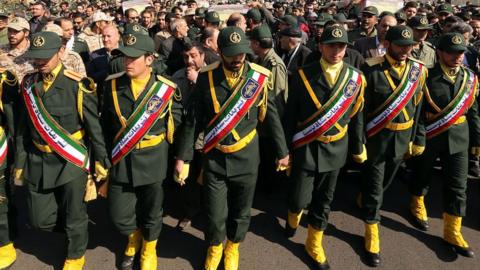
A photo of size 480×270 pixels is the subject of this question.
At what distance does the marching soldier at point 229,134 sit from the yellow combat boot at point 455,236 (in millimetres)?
1869

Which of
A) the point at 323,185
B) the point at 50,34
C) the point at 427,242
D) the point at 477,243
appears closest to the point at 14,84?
the point at 50,34

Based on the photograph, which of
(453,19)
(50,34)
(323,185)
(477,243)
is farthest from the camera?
(453,19)

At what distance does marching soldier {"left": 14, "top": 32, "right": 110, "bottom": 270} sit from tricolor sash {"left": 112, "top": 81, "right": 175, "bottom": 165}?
0.19 metres

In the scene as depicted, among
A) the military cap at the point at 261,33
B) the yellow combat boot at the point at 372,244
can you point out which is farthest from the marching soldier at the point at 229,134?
the military cap at the point at 261,33

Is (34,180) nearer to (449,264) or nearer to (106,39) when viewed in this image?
(106,39)

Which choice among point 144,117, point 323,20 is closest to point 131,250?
point 144,117

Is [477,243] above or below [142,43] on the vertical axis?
below

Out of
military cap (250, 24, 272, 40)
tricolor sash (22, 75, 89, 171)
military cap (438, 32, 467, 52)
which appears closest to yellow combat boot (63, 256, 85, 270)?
tricolor sash (22, 75, 89, 171)

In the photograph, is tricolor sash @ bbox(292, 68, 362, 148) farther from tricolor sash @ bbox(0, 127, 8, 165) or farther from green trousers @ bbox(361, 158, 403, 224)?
tricolor sash @ bbox(0, 127, 8, 165)

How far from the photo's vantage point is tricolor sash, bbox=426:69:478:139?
390 cm

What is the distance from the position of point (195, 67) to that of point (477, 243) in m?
3.44

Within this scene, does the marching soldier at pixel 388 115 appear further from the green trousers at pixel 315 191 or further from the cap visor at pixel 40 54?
the cap visor at pixel 40 54

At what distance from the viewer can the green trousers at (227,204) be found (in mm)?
3520

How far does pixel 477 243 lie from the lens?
4164mm
